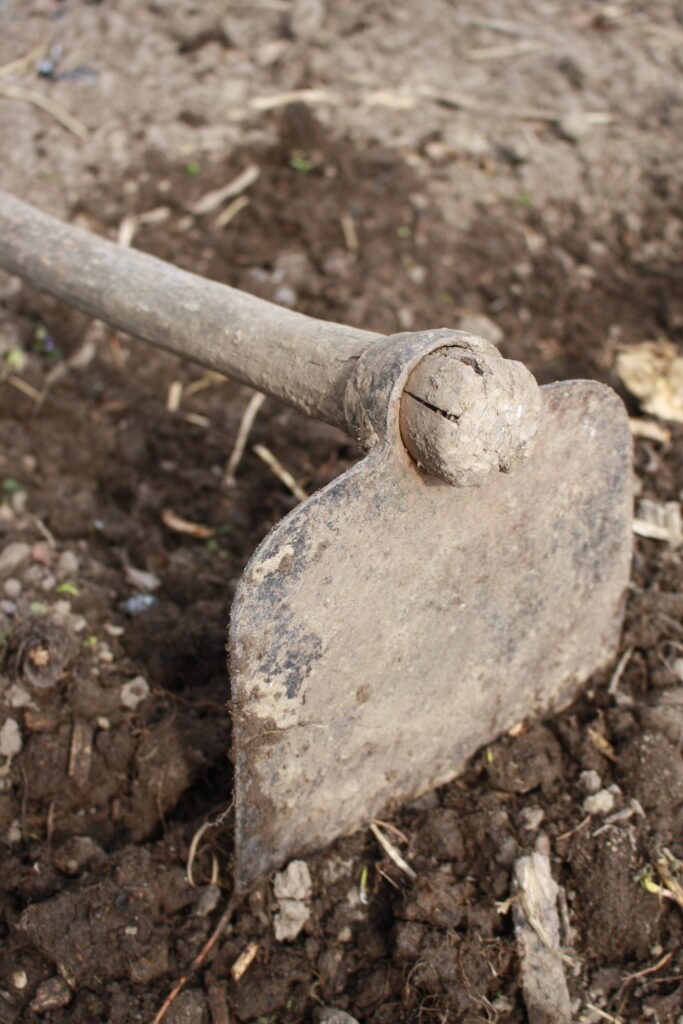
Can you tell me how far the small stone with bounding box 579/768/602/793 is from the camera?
192 centimetres

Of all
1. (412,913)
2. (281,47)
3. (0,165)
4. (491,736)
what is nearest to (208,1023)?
(412,913)

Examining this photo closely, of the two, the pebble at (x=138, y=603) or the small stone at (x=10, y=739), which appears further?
the pebble at (x=138, y=603)

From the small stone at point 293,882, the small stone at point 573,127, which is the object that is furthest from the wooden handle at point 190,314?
the small stone at point 573,127

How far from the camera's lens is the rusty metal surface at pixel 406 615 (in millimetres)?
1532

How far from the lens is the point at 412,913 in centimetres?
172

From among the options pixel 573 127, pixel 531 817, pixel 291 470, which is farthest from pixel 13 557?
pixel 573 127

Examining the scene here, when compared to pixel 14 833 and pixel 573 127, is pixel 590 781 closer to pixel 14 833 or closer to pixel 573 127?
pixel 14 833

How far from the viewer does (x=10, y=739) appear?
1.98 meters

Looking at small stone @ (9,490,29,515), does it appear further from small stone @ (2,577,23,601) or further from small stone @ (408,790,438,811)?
small stone @ (408,790,438,811)

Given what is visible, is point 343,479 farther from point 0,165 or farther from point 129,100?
point 129,100

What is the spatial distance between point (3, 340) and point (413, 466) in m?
2.06

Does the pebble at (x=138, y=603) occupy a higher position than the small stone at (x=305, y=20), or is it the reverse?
the small stone at (x=305, y=20)

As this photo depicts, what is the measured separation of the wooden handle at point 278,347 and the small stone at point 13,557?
0.71m

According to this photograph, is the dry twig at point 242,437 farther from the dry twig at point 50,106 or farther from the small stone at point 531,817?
the dry twig at point 50,106
